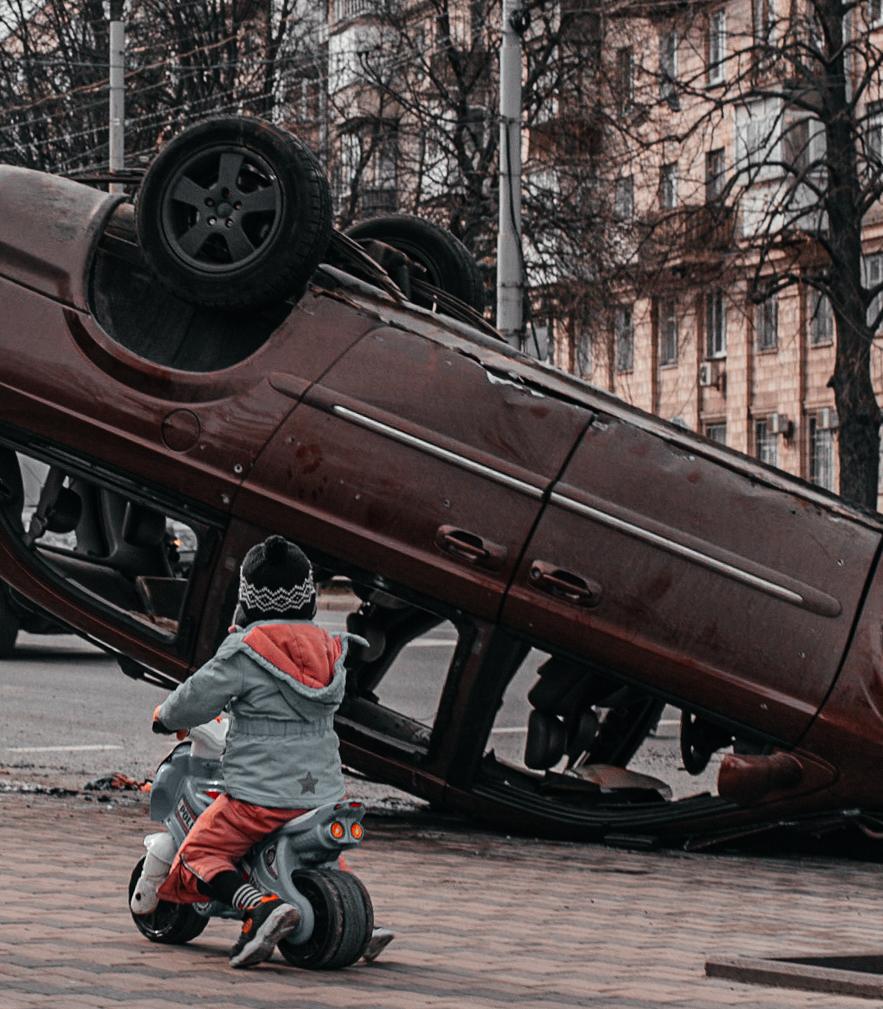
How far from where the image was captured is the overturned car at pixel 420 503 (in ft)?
31.3

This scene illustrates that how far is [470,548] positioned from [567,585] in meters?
0.44

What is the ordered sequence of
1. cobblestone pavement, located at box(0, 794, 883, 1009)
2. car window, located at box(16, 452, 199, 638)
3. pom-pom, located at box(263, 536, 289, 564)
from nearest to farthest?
cobblestone pavement, located at box(0, 794, 883, 1009), pom-pom, located at box(263, 536, 289, 564), car window, located at box(16, 452, 199, 638)

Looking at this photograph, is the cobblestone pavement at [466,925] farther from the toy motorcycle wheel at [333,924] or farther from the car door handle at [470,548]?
the car door handle at [470,548]

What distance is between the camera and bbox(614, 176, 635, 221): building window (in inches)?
1281

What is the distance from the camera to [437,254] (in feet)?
38.3

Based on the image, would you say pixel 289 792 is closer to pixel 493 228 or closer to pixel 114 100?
pixel 493 228

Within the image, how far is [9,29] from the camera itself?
4191 cm

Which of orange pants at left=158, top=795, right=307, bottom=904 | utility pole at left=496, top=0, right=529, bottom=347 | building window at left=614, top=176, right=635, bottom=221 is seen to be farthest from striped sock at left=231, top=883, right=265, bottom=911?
building window at left=614, top=176, right=635, bottom=221

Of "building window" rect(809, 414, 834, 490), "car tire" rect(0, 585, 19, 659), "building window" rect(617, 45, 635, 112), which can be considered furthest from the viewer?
"building window" rect(809, 414, 834, 490)

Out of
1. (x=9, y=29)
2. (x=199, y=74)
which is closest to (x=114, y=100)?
(x=199, y=74)

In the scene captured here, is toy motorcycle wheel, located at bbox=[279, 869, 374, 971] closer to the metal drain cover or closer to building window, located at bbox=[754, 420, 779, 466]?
the metal drain cover

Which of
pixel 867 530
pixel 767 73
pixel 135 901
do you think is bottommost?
pixel 135 901

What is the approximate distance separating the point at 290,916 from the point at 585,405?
414 centimetres

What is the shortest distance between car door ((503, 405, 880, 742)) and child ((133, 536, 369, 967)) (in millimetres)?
3049
